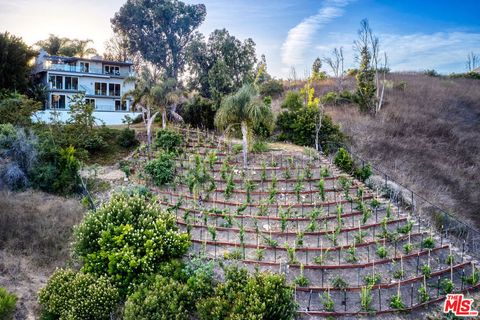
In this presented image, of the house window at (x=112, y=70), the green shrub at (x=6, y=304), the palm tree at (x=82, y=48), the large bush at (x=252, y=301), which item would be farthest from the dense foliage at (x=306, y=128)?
the palm tree at (x=82, y=48)

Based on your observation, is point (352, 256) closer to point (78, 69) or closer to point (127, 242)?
point (127, 242)

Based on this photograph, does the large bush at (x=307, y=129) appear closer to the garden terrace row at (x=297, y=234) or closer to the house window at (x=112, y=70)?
the garden terrace row at (x=297, y=234)

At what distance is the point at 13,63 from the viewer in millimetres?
27484

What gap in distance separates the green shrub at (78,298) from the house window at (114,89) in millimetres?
29359

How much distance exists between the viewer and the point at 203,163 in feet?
57.3

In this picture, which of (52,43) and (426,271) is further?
(52,43)

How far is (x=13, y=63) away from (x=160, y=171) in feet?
63.1

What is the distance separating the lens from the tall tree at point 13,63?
26.9 meters

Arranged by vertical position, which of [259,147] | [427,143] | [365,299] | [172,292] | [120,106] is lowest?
[365,299]

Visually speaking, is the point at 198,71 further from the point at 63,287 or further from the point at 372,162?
the point at 63,287

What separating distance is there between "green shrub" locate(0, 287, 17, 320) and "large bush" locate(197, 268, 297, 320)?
14.6ft

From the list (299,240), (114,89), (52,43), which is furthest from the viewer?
(52,43)

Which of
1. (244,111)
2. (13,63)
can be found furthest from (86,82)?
(244,111)

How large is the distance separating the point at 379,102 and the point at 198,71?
14.9 meters
